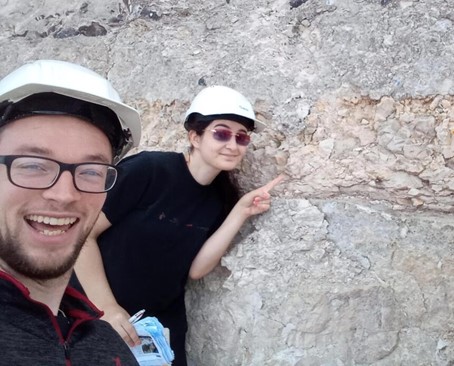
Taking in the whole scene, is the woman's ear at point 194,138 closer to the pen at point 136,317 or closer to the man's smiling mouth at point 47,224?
the pen at point 136,317

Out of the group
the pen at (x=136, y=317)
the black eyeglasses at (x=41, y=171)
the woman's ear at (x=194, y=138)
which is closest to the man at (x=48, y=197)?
the black eyeglasses at (x=41, y=171)

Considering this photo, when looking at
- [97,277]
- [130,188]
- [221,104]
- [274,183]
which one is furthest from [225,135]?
[97,277]

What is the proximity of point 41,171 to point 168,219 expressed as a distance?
2.92ft

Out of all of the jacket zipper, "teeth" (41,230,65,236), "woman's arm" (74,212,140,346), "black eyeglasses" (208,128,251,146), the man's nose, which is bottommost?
the jacket zipper

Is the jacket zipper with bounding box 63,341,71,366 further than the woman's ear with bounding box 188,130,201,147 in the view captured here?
No

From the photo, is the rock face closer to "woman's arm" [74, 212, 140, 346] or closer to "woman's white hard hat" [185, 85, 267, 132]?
"woman's white hard hat" [185, 85, 267, 132]

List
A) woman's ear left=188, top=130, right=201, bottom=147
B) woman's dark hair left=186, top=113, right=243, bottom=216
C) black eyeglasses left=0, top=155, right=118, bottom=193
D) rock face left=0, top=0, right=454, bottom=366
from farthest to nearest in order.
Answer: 1. woman's dark hair left=186, top=113, right=243, bottom=216
2. woman's ear left=188, top=130, right=201, bottom=147
3. rock face left=0, top=0, right=454, bottom=366
4. black eyeglasses left=0, top=155, right=118, bottom=193

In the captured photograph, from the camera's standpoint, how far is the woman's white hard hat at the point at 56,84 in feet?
3.98

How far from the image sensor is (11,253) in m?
1.16

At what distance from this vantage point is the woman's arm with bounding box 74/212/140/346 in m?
1.98

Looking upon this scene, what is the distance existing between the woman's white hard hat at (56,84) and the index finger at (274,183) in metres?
0.86

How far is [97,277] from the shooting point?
2.01m

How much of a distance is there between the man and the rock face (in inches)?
31.4

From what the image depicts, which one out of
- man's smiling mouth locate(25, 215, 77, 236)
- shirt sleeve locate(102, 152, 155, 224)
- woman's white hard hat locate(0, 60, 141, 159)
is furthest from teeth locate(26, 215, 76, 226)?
shirt sleeve locate(102, 152, 155, 224)
